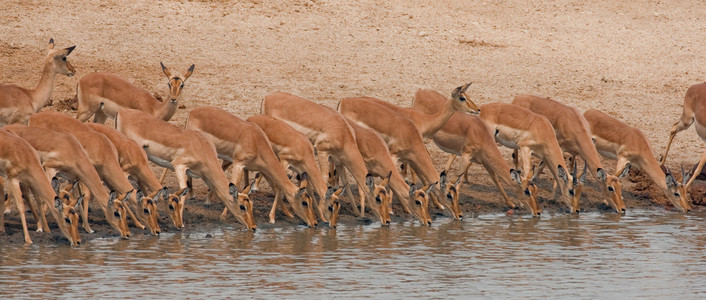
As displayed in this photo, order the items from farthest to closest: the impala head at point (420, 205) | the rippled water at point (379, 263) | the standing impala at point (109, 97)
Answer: the standing impala at point (109, 97) → the impala head at point (420, 205) → the rippled water at point (379, 263)

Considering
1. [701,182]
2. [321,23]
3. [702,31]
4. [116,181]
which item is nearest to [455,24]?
[321,23]

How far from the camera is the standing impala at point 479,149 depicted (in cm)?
1633

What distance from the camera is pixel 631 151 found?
57.2 feet

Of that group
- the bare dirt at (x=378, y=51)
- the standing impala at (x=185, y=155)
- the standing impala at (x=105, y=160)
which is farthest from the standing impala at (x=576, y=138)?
the standing impala at (x=105, y=160)

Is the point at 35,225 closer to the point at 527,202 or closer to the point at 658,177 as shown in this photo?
the point at 527,202

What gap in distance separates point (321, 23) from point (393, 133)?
9.79 m

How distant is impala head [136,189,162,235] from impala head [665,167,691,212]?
7198 mm

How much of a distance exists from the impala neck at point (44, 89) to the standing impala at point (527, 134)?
614 cm

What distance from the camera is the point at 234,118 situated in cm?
1547

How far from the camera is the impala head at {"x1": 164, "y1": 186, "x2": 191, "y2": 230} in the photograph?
Answer: 1384 cm

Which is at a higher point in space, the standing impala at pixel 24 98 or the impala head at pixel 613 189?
the standing impala at pixel 24 98

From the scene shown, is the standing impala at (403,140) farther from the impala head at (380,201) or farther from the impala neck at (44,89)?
the impala neck at (44,89)

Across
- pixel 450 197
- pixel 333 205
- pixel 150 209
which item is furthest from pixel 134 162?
pixel 450 197

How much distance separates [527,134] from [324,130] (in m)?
3.19
